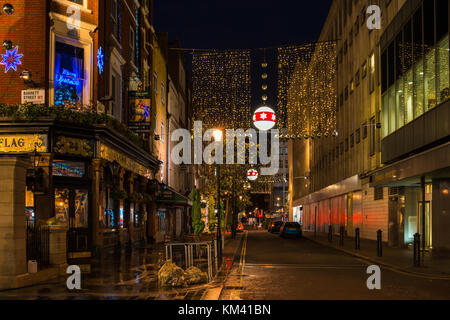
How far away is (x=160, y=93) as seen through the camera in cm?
3794

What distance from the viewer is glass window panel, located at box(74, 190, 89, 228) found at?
2128 cm

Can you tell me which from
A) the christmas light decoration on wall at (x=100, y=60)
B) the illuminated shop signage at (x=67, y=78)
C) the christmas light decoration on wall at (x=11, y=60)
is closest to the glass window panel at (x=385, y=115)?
the christmas light decoration on wall at (x=100, y=60)

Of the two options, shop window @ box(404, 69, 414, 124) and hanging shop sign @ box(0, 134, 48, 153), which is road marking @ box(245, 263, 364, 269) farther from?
shop window @ box(404, 69, 414, 124)

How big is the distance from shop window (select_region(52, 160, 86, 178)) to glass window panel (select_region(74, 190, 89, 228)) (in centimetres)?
73

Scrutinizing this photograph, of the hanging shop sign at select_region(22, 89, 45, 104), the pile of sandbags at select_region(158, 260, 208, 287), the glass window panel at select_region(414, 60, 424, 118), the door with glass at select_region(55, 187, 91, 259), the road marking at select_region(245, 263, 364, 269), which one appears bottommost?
the road marking at select_region(245, 263, 364, 269)

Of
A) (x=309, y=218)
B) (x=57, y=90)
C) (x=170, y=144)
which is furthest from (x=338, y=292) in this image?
(x=309, y=218)

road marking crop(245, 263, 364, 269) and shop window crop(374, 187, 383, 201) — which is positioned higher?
shop window crop(374, 187, 383, 201)

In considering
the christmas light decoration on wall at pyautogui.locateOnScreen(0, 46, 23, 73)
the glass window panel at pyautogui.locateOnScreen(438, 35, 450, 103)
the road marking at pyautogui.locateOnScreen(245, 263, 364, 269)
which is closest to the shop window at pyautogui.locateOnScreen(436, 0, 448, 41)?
the glass window panel at pyautogui.locateOnScreen(438, 35, 450, 103)

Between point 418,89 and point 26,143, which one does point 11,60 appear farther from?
point 418,89

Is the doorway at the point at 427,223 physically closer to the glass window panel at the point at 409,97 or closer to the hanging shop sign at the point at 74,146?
the glass window panel at the point at 409,97

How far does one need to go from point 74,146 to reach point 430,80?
14.6 metres

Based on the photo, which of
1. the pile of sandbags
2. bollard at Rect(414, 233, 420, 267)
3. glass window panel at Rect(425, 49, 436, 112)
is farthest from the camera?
glass window panel at Rect(425, 49, 436, 112)

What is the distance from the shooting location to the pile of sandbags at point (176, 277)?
13023 millimetres

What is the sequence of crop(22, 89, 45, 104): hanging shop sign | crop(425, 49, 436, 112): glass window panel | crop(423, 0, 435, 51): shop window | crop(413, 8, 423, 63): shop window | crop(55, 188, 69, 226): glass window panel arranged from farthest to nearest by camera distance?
1. crop(413, 8, 423, 63): shop window
2. crop(423, 0, 435, 51): shop window
3. crop(425, 49, 436, 112): glass window panel
4. crop(55, 188, 69, 226): glass window panel
5. crop(22, 89, 45, 104): hanging shop sign
